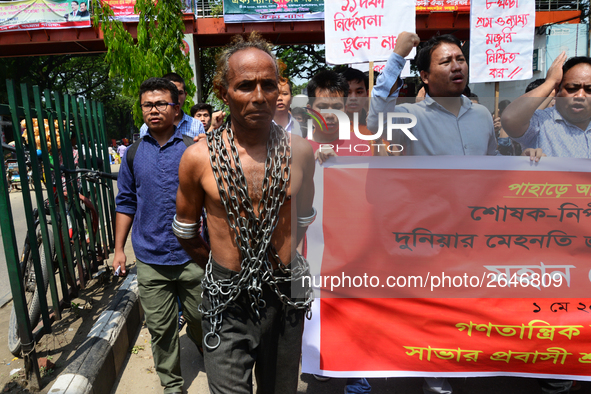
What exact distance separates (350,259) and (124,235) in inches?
63.1

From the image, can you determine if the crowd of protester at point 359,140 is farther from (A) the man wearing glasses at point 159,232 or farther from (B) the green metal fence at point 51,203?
(B) the green metal fence at point 51,203

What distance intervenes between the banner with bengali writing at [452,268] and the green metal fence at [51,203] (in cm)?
197

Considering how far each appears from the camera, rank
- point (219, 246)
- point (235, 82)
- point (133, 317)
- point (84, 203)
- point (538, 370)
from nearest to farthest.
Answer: point (235, 82) < point (219, 246) < point (538, 370) < point (133, 317) < point (84, 203)

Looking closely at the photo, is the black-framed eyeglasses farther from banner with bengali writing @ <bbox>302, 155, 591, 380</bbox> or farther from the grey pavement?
the grey pavement

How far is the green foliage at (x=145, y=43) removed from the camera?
6.27 metres

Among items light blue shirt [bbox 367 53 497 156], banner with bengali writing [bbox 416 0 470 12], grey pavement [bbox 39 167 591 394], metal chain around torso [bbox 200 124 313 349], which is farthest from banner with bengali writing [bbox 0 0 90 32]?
metal chain around torso [bbox 200 124 313 349]

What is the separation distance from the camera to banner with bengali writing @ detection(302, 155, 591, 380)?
105 inches

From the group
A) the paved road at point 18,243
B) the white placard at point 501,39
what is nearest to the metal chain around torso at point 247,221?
the paved road at point 18,243

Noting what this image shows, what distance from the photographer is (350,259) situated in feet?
9.05

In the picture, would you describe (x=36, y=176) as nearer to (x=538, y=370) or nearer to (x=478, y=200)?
(x=478, y=200)

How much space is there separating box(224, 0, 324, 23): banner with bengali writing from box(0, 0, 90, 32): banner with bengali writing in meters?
5.58

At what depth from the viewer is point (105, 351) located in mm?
3100

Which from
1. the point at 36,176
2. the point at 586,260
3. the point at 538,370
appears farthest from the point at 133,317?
the point at 586,260

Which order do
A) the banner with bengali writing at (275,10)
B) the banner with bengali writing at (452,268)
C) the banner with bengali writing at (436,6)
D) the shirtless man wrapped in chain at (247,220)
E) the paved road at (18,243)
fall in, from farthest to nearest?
the banner with bengali writing at (436,6)
the banner with bengali writing at (275,10)
the paved road at (18,243)
the banner with bengali writing at (452,268)
the shirtless man wrapped in chain at (247,220)
